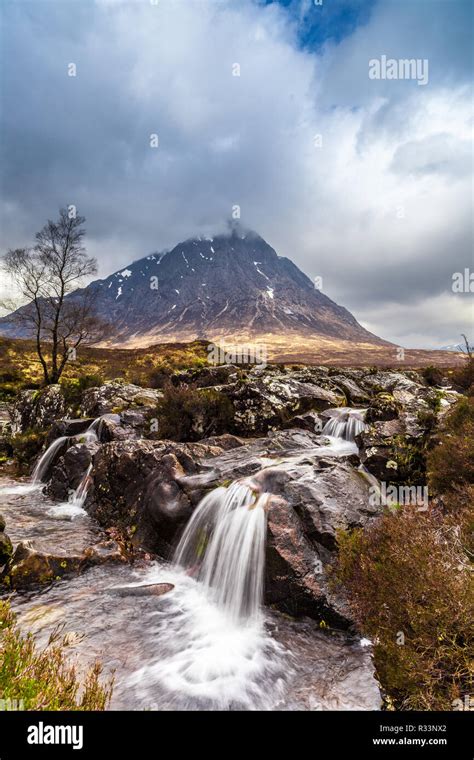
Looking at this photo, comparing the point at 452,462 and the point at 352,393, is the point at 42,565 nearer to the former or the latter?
the point at 452,462

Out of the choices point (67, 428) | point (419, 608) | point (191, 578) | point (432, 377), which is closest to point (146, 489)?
point (191, 578)

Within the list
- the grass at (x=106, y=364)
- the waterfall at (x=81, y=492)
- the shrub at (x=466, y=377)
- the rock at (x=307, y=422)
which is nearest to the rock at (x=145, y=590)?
the waterfall at (x=81, y=492)

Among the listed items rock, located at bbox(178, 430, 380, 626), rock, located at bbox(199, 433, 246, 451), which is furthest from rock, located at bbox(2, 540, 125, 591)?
rock, located at bbox(199, 433, 246, 451)

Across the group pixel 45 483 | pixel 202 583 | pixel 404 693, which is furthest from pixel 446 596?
pixel 45 483

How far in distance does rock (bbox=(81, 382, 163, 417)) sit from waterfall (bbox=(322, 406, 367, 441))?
10339 millimetres

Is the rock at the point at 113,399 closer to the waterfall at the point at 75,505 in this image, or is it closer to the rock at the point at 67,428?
the rock at the point at 67,428

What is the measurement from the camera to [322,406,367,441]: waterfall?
15602mm

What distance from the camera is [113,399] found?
2169cm

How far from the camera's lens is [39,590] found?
7699mm

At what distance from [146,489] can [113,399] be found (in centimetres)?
1210

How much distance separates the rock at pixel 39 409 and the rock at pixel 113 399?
1.73 m

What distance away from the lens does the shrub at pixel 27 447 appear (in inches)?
747
